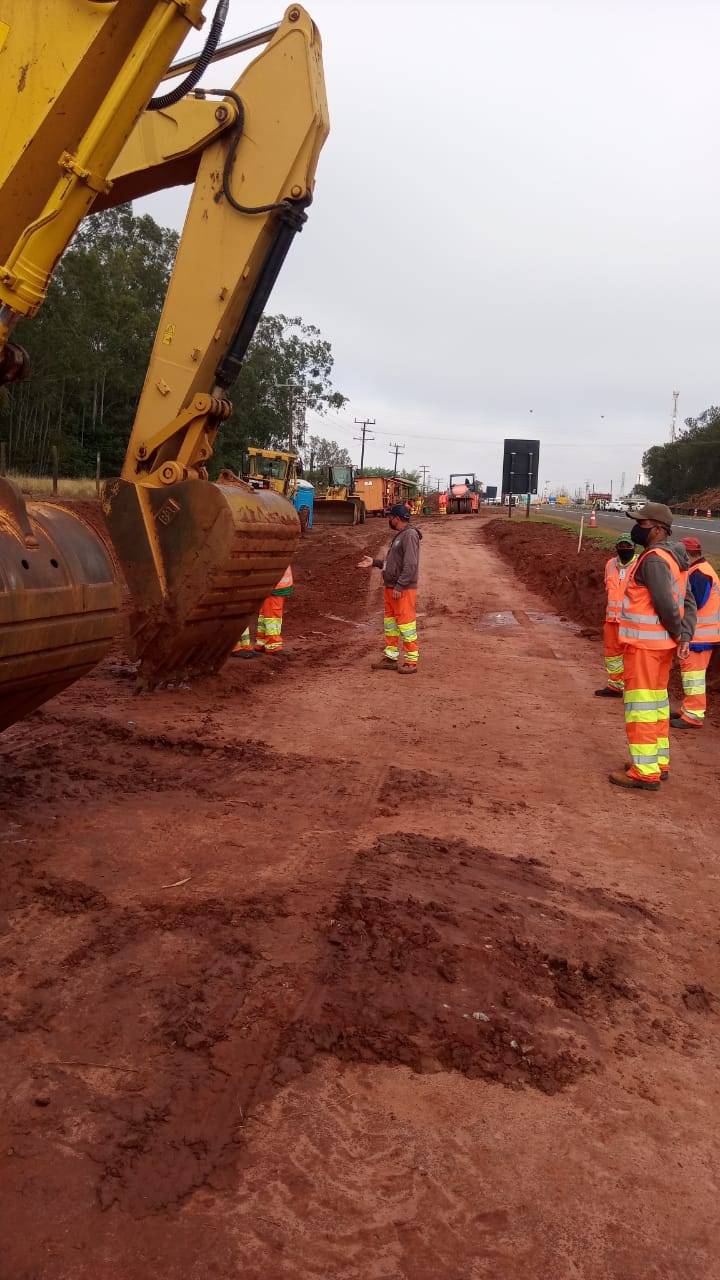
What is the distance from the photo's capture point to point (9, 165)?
389 centimetres

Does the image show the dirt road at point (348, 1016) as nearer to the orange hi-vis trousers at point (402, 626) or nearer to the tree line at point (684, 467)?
the orange hi-vis trousers at point (402, 626)

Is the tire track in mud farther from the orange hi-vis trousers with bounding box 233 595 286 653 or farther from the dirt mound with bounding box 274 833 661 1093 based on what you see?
the orange hi-vis trousers with bounding box 233 595 286 653

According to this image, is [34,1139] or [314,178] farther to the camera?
[314,178]

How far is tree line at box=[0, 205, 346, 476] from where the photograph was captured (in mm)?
39062

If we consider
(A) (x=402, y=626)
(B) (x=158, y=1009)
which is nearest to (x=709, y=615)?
(A) (x=402, y=626)

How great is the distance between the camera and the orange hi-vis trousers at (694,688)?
848 centimetres

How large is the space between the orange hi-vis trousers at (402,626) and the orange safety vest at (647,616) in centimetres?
389

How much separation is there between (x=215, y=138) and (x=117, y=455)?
40.3 m

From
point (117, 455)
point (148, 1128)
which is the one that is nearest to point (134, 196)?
point (148, 1128)

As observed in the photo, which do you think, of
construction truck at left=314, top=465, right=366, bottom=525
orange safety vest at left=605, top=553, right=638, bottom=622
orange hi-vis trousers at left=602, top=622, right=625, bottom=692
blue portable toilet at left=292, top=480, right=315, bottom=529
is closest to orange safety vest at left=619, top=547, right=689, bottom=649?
orange safety vest at left=605, top=553, right=638, bottom=622

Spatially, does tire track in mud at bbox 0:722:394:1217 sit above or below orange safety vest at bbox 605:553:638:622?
below

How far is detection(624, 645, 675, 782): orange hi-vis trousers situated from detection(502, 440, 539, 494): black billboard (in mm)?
29944

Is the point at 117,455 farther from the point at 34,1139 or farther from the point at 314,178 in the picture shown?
the point at 34,1139

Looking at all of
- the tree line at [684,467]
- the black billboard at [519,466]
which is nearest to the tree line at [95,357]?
the black billboard at [519,466]
